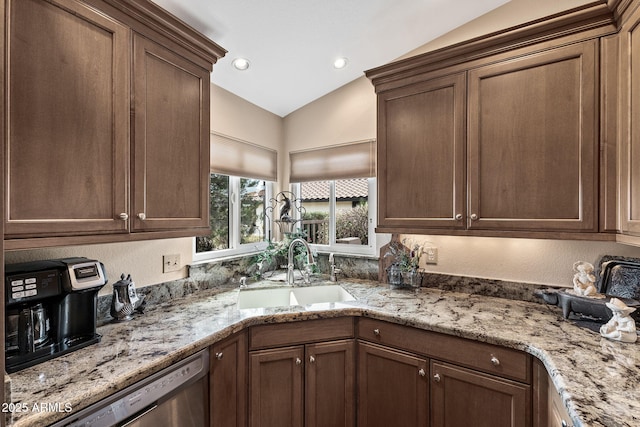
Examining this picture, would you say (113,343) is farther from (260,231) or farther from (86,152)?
(260,231)

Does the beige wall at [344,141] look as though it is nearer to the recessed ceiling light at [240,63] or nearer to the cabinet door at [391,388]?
the recessed ceiling light at [240,63]

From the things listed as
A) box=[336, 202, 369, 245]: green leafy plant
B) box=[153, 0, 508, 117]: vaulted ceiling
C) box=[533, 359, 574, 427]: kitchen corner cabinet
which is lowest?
box=[533, 359, 574, 427]: kitchen corner cabinet

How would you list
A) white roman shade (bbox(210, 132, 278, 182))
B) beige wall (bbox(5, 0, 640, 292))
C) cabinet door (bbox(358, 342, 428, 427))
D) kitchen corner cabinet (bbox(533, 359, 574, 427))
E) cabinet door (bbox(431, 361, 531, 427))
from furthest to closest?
white roman shade (bbox(210, 132, 278, 182)), beige wall (bbox(5, 0, 640, 292)), cabinet door (bbox(358, 342, 428, 427)), cabinet door (bbox(431, 361, 531, 427)), kitchen corner cabinet (bbox(533, 359, 574, 427))

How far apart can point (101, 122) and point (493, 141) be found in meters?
1.86

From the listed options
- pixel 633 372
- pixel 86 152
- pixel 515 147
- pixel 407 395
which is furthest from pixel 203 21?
pixel 633 372

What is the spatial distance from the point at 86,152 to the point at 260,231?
63.9 inches

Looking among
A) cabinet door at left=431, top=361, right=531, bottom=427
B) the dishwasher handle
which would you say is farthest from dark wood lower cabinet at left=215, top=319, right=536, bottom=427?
the dishwasher handle

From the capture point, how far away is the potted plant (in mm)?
2035

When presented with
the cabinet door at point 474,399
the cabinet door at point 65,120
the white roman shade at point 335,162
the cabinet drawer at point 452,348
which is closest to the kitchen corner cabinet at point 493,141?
the white roman shade at point 335,162

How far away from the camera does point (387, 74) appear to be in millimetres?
1933

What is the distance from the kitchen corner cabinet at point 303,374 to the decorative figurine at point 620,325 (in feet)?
3.76

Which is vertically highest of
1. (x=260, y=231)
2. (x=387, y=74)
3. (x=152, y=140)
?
(x=387, y=74)

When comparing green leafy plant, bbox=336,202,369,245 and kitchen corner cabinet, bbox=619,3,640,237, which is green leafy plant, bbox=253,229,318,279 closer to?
green leafy plant, bbox=336,202,369,245

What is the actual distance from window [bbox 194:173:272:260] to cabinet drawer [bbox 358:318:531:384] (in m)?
1.21
